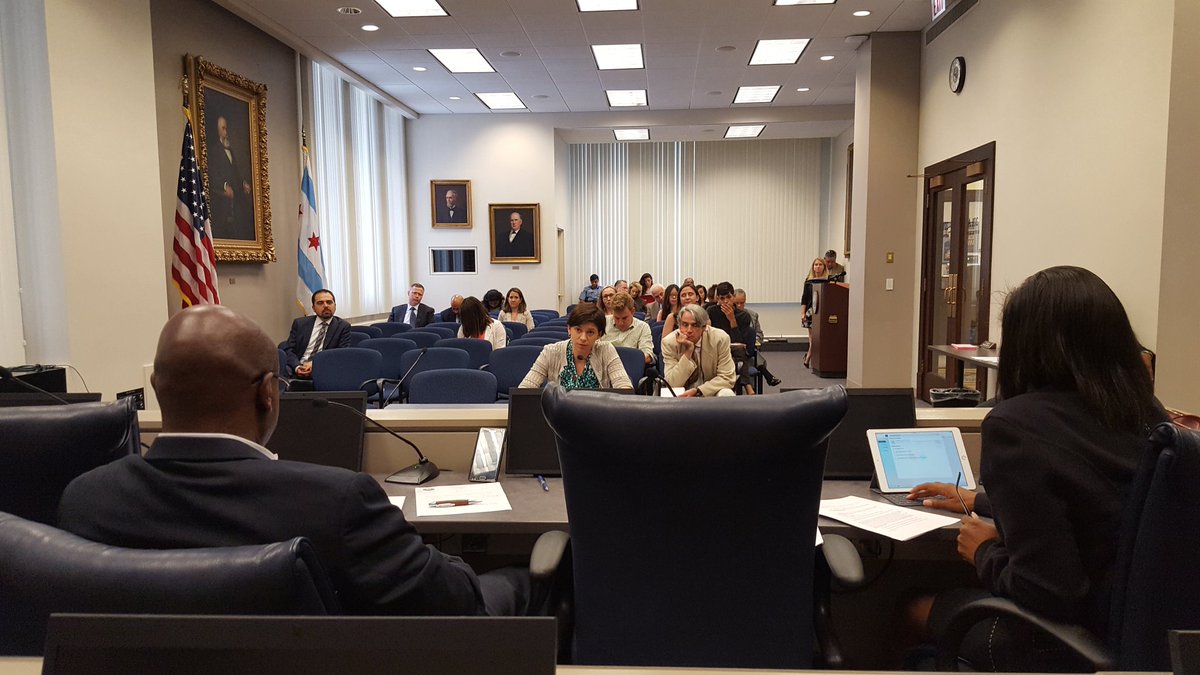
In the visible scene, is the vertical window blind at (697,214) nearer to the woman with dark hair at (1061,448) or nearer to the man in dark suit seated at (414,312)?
the man in dark suit seated at (414,312)

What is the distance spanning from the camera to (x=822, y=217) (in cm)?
1317

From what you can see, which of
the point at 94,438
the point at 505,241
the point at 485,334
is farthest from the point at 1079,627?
the point at 505,241

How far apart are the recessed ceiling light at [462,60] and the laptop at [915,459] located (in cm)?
685

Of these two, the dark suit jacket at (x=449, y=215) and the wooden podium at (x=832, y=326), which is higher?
the dark suit jacket at (x=449, y=215)

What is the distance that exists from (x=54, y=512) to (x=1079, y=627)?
2.03 metres

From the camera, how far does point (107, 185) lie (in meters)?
4.76

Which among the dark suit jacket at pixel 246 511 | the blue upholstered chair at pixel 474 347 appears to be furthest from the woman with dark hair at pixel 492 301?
the dark suit jacket at pixel 246 511

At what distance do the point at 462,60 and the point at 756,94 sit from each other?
4.12m

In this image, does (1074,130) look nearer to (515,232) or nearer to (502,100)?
(502,100)

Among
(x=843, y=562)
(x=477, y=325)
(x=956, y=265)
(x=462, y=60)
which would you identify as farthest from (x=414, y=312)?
(x=843, y=562)

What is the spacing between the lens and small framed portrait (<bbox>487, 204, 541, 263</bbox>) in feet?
36.0

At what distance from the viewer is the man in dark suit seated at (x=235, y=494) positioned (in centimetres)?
100

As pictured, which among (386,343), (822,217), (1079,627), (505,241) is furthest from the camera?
(822,217)

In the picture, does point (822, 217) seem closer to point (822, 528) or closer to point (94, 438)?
point (822, 528)
